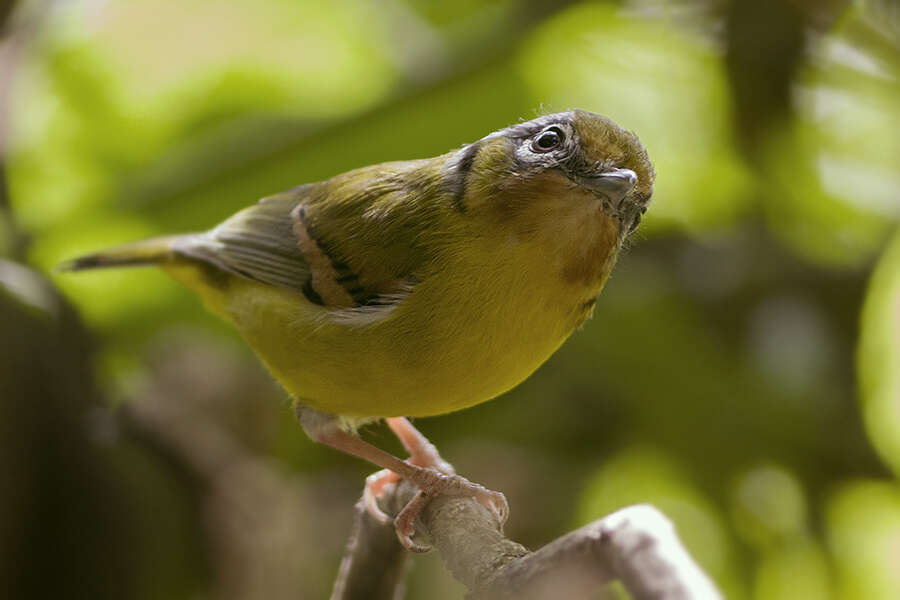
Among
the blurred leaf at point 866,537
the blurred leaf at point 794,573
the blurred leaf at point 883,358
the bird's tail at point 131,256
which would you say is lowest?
the blurred leaf at point 794,573

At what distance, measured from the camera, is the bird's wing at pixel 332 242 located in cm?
311

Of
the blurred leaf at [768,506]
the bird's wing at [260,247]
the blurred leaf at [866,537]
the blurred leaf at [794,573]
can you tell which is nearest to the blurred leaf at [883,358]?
the blurred leaf at [866,537]

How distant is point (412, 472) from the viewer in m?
3.24

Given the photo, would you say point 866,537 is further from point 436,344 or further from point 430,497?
point 436,344

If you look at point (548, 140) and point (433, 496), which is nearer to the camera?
point (548, 140)

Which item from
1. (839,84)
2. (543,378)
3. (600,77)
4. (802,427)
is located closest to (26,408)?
(543,378)

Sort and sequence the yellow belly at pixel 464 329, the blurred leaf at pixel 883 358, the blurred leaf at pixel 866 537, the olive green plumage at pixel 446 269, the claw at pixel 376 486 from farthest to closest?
1. the blurred leaf at pixel 883 358
2. the blurred leaf at pixel 866 537
3. the claw at pixel 376 486
4. the yellow belly at pixel 464 329
5. the olive green plumage at pixel 446 269

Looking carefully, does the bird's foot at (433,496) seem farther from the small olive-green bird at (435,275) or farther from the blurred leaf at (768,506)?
the blurred leaf at (768,506)

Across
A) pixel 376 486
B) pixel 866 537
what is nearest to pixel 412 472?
pixel 376 486

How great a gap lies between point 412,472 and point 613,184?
1.30m

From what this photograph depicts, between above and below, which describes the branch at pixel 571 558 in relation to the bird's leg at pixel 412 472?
above

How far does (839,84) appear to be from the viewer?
215 inches

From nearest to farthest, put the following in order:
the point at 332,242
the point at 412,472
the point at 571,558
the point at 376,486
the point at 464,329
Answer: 1. the point at 571,558
2. the point at 464,329
3. the point at 412,472
4. the point at 332,242
5. the point at 376,486

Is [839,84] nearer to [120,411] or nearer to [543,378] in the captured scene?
[543,378]
